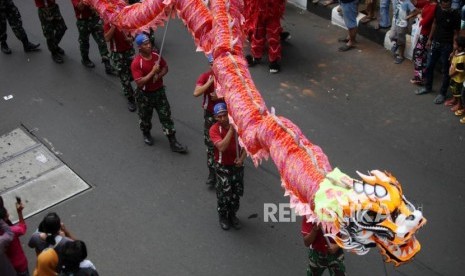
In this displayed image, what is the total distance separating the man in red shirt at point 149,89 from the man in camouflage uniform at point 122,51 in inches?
29.4

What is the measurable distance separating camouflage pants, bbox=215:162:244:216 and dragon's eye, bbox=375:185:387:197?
203 cm

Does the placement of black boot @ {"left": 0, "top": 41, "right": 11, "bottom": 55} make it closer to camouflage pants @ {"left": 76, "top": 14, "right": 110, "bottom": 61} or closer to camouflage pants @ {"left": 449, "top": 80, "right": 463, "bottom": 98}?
camouflage pants @ {"left": 76, "top": 14, "right": 110, "bottom": 61}

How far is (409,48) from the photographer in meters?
8.32

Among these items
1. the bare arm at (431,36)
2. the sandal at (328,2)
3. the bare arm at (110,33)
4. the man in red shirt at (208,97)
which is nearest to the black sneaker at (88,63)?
the bare arm at (110,33)

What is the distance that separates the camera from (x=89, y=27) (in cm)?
810

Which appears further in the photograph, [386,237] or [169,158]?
[169,158]

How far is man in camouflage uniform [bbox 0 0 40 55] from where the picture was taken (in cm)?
862

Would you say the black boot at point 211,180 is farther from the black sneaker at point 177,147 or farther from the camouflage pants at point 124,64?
the camouflage pants at point 124,64

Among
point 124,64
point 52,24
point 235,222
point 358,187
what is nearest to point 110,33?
point 124,64

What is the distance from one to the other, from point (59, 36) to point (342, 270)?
18.3ft

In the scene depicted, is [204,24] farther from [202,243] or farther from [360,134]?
[360,134]

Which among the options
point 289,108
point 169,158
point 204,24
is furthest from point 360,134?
point 204,24

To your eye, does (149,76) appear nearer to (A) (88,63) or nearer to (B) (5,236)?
(B) (5,236)

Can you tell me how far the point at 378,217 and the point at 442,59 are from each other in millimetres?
4374
